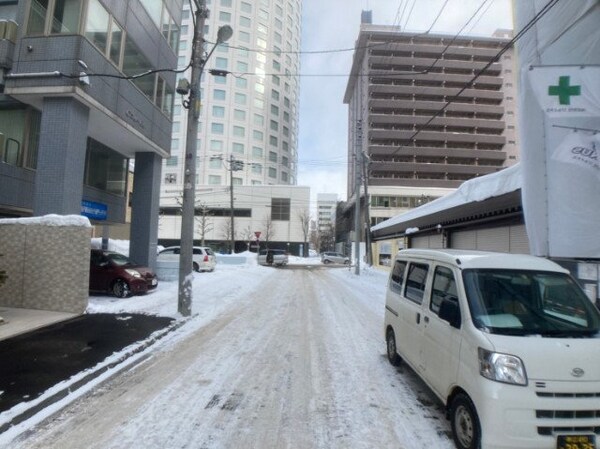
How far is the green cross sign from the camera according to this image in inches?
271

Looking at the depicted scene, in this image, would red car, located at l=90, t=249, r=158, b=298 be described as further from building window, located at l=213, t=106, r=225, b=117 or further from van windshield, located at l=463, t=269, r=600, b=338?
building window, located at l=213, t=106, r=225, b=117

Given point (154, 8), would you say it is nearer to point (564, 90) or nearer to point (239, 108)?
point (564, 90)

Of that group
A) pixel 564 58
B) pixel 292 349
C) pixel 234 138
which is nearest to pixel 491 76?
pixel 234 138

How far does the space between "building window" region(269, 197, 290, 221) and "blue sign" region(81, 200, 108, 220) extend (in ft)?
141

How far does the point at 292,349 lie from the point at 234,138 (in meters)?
62.8

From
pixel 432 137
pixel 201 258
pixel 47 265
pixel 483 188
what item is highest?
pixel 432 137

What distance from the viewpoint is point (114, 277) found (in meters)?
12.2

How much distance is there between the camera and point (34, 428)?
3.87 meters

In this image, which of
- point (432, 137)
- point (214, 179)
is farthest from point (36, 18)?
point (432, 137)

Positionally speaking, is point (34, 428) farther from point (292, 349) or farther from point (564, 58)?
point (564, 58)

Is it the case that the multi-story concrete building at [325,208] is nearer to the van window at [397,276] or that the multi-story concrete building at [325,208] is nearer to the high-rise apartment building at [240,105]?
the high-rise apartment building at [240,105]

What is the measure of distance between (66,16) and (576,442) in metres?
14.1

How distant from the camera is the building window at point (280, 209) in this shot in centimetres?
5941

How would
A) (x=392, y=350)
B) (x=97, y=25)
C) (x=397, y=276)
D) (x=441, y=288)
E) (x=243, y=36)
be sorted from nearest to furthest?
(x=441, y=288) → (x=392, y=350) → (x=397, y=276) → (x=97, y=25) → (x=243, y=36)
